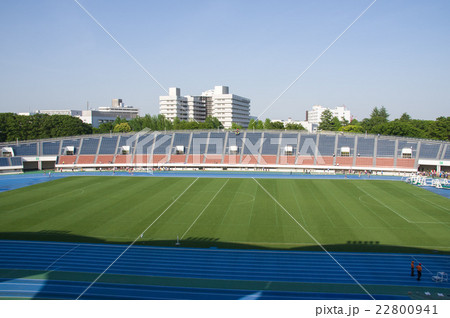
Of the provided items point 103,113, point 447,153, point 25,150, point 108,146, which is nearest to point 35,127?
point 25,150

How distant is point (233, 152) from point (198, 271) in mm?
34006

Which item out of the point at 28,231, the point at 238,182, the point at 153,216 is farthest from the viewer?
the point at 238,182

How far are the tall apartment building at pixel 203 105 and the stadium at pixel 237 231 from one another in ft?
209

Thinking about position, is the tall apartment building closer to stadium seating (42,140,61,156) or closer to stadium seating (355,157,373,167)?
stadium seating (42,140,61,156)

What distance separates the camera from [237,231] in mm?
20250

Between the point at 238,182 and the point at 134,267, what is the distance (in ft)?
69.3

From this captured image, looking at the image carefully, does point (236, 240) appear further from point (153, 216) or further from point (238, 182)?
point (238, 182)

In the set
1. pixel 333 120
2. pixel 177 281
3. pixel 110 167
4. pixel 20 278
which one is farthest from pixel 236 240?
pixel 333 120

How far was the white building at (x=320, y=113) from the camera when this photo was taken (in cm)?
14600

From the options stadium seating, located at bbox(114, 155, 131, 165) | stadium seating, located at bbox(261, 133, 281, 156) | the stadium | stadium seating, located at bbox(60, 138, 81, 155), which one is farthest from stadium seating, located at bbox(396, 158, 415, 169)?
stadium seating, located at bbox(60, 138, 81, 155)

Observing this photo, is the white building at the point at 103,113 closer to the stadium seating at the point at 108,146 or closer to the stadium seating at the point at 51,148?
the stadium seating at the point at 51,148

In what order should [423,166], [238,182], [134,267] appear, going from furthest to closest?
[423,166], [238,182], [134,267]

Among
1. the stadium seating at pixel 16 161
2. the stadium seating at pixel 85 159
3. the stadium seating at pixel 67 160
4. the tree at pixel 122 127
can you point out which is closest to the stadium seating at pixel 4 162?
the stadium seating at pixel 16 161

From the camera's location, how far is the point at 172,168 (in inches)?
1868
